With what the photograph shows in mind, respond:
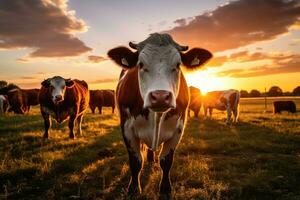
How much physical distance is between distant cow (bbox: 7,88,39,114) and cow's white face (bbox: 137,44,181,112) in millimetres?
20935

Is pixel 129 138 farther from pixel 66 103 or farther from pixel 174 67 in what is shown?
pixel 66 103

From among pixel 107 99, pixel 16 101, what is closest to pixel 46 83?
pixel 16 101

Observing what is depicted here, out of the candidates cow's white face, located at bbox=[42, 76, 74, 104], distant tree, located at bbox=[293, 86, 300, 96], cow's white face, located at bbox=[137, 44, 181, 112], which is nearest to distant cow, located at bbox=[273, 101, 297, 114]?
cow's white face, located at bbox=[42, 76, 74, 104]

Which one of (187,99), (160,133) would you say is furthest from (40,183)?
(187,99)

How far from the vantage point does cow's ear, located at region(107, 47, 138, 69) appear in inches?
182

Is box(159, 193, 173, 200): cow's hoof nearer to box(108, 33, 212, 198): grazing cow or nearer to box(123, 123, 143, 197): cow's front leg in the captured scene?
box(108, 33, 212, 198): grazing cow

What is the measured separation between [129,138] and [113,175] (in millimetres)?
1345

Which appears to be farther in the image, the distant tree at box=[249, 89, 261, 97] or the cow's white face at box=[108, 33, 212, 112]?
the distant tree at box=[249, 89, 261, 97]

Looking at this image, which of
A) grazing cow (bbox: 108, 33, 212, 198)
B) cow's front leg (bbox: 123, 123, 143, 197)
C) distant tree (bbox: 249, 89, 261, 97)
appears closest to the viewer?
Result: grazing cow (bbox: 108, 33, 212, 198)

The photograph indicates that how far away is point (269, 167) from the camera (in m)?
Answer: 6.37

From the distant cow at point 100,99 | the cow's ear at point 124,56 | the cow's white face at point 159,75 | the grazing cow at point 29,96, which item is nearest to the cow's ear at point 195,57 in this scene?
the cow's white face at point 159,75

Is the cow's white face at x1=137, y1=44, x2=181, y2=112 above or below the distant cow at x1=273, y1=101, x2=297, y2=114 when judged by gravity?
above

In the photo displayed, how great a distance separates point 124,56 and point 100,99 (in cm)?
2200

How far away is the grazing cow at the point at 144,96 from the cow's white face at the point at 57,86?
203 inches
